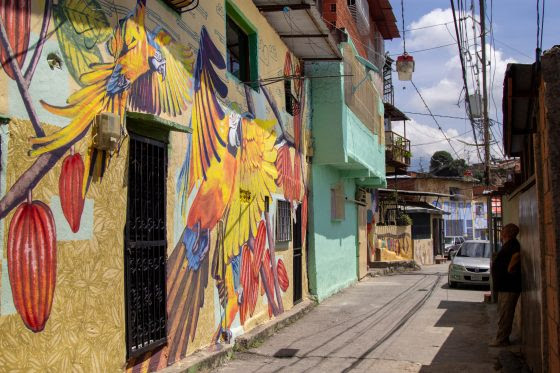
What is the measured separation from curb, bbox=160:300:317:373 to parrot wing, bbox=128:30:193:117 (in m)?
2.90

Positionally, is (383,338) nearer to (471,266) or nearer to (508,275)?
(508,275)

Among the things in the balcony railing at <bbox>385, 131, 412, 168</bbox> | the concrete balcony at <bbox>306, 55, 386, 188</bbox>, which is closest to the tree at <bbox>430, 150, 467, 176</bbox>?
the balcony railing at <bbox>385, 131, 412, 168</bbox>

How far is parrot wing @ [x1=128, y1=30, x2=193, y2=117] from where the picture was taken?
6.20 m

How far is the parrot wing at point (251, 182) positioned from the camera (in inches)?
356

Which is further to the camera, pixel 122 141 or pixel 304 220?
pixel 304 220

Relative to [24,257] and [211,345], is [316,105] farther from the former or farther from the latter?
[24,257]

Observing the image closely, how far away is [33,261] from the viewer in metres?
4.51

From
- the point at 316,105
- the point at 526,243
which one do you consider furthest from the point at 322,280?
the point at 526,243

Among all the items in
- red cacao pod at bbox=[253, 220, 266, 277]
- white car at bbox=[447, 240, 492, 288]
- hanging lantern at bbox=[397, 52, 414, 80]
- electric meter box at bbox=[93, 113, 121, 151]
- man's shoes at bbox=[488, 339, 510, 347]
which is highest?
hanging lantern at bbox=[397, 52, 414, 80]

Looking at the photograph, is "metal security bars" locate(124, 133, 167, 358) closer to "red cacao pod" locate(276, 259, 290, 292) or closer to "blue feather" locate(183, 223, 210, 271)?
"blue feather" locate(183, 223, 210, 271)

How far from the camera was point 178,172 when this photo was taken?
703cm

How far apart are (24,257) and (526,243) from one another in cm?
564

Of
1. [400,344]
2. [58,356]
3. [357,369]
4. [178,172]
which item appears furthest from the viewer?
[400,344]

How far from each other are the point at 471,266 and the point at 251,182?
10110 mm
